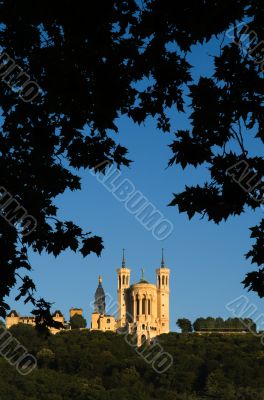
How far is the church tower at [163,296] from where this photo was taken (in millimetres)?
160650

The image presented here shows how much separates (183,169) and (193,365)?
12285 cm

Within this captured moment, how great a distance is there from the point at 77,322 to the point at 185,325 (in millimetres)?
19554

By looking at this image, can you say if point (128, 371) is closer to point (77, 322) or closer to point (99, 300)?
point (77, 322)

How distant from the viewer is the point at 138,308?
161125 millimetres

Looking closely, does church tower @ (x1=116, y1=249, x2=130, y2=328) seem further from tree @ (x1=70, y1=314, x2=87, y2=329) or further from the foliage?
the foliage

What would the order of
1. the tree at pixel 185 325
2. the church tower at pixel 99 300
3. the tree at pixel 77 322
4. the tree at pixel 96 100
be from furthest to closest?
the church tower at pixel 99 300
the tree at pixel 185 325
the tree at pixel 77 322
the tree at pixel 96 100

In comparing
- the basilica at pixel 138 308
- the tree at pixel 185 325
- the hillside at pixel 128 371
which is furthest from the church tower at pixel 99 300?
the hillside at pixel 128 371

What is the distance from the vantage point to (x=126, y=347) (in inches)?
5507

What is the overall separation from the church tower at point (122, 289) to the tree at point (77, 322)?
7451 millimetres

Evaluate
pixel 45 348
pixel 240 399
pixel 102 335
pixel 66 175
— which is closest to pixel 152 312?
pixel 102 335

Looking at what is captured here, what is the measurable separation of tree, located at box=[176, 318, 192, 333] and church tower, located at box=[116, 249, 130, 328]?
10.2 meters

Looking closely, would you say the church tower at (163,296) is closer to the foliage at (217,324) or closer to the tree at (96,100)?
the foliage at (217,324)

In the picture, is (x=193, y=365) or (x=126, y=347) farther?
(x=126, y=347)

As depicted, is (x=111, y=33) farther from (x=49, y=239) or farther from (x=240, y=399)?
(x=240, y=399)
